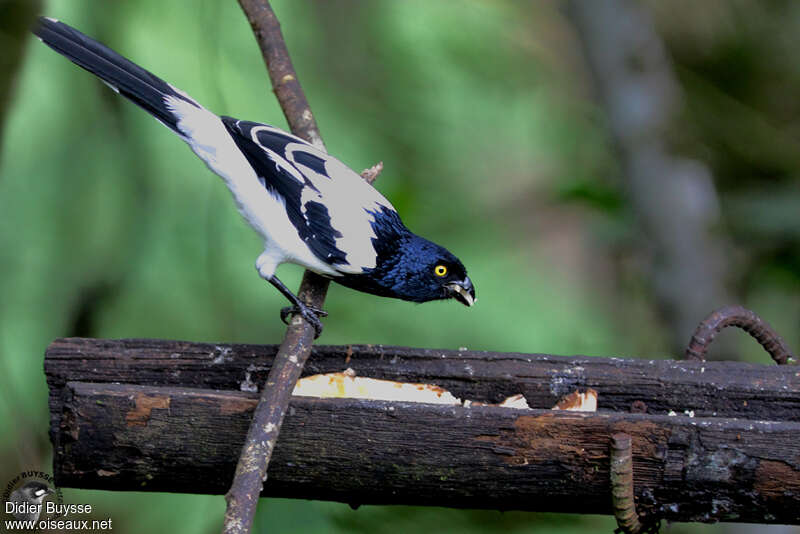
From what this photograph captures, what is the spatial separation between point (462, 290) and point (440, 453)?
936 millimetres

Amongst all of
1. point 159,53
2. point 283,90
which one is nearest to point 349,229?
point 283,90

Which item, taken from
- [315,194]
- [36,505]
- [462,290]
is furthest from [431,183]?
[36,505]

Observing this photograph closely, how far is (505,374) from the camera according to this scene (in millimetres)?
2344

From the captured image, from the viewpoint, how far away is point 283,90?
2979 mm

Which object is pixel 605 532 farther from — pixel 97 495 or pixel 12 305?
pixel 12 305

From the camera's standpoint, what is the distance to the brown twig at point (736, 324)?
2.50m

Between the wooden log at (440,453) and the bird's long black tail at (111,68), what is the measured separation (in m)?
0.91

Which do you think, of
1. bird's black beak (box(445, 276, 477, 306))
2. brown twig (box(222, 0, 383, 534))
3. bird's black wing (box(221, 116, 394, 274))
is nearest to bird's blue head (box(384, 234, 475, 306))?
bird's black beak (box(445, 276, 477, 306))

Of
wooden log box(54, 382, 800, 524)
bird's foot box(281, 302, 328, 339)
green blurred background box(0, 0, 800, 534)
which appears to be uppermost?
green blurred background box(0, 0, 800, 534)

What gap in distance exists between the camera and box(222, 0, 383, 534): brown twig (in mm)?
1794

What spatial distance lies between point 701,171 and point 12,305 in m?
3.24

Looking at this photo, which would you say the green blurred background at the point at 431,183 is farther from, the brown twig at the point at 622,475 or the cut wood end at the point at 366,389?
the brown twig at the point at 622,475

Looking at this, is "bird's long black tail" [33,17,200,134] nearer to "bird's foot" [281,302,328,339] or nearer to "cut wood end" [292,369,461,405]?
"bird's foot" [281,302,328,339]

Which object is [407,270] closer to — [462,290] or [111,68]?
[462,290]
